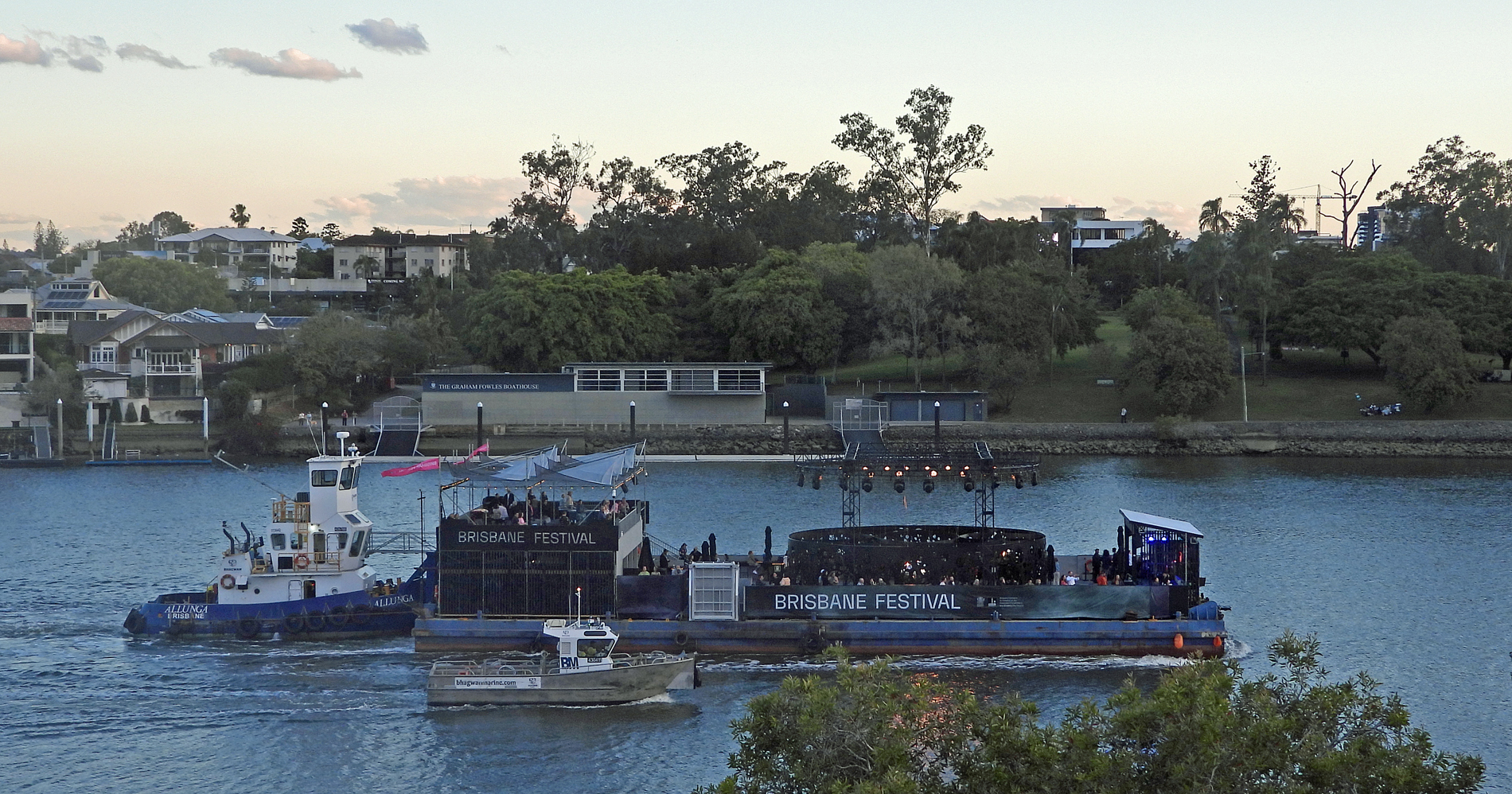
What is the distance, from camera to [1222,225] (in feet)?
349

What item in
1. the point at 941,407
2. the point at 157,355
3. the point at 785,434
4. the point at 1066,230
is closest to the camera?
the point at 785,434

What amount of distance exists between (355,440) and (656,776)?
55.9 m

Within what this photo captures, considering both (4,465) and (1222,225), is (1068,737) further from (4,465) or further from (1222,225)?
(1222,225)

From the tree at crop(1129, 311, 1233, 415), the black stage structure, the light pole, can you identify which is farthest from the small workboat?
the light pole

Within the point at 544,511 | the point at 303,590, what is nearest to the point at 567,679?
the point at 544,511

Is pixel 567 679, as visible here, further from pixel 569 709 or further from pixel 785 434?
pixel 785 434

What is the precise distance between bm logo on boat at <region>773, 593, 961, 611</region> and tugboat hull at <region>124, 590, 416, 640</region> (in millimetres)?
9153

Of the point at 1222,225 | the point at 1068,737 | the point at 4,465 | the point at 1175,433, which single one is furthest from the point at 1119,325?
the point at 1068,737

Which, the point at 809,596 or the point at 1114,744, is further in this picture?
the point at 809,596

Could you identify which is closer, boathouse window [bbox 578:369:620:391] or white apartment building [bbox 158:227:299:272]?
boathouse window [bbox 578:369:620:391]

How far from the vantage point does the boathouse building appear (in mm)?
81438

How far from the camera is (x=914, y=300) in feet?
282

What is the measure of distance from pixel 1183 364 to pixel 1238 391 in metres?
6.87

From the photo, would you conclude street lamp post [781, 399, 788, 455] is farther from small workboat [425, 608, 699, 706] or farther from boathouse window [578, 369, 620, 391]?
small workboat [425, 608, 699, 706]
